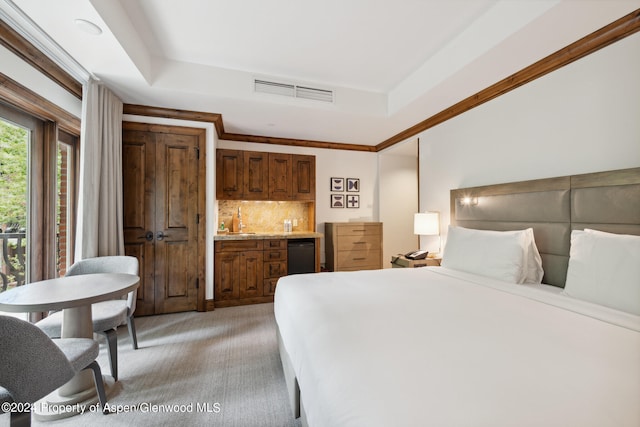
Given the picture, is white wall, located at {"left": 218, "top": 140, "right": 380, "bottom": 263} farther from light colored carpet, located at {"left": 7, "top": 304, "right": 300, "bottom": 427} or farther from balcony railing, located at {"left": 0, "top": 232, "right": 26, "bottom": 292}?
balcony railing, located at {"left": 0, "top": 232, "right": 26, "bottom": 292}

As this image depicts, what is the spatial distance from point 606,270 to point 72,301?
3.01m

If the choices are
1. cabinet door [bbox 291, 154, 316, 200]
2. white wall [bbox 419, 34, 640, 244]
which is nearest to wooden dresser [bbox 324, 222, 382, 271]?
cabinet door [bbox 291, 154, 316, 200]

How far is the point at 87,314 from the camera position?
5.98 feet

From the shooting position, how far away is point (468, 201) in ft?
9.89

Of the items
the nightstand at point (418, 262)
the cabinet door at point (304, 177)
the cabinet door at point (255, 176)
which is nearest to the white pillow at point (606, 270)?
the nightstand at point (418, 262)

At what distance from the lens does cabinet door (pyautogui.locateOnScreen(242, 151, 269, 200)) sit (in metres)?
4.13

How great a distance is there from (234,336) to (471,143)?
3.29m

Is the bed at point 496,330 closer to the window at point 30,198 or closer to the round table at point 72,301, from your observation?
the round table at point 72,301

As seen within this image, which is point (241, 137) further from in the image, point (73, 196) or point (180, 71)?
point (73, 196)

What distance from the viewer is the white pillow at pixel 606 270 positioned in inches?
57.6

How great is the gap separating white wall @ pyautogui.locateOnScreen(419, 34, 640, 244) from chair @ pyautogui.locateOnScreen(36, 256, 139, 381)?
3496mm

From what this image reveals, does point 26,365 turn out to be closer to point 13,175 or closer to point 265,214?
point 13,175

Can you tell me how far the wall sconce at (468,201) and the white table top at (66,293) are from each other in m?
3.17

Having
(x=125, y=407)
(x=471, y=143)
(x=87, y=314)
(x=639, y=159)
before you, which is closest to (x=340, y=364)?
(x=125, y=407)
